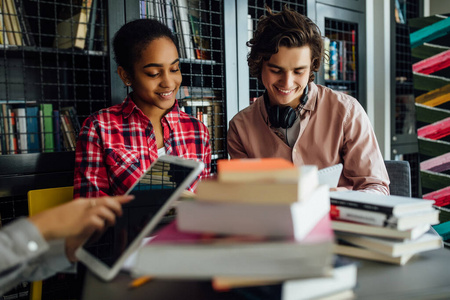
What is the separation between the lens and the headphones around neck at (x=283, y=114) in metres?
1.47

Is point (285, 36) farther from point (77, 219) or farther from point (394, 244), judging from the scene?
point (77, 219)

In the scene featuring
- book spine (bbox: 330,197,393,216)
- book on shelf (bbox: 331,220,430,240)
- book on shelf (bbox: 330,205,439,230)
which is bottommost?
book on shelf (bbox: 331,220,430,240)

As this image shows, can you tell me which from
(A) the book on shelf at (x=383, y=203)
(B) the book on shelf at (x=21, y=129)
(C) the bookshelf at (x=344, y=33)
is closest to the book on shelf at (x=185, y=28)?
(C) the bookshelf at (x=344, y=33)

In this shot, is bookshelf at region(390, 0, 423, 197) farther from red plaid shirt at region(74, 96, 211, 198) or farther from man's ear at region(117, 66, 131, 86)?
man's ear at region(117, 66, 131, 86)

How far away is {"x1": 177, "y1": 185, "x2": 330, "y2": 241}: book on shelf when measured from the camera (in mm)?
547

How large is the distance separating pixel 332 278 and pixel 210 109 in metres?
1.63

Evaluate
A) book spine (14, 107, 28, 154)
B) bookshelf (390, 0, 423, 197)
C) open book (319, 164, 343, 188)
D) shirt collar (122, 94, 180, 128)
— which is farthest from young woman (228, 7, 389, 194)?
bookshelf (390, 0, 423, 197)

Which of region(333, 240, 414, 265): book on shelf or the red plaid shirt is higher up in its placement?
the red plaid shirt

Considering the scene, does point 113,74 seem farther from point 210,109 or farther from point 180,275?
point 180,275

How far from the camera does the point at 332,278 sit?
22.1 inches

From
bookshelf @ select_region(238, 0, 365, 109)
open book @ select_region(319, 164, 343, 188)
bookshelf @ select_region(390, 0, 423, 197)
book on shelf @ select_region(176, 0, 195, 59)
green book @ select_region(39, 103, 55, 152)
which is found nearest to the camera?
open book @ select_region(319, 164, 343, 188)

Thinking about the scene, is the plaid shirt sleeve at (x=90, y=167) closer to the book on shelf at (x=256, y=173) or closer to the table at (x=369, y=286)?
the table at (x=369, y=286)

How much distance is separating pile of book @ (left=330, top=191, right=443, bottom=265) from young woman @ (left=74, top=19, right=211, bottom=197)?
2.57 feet

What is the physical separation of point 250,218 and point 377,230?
0.29 meters
